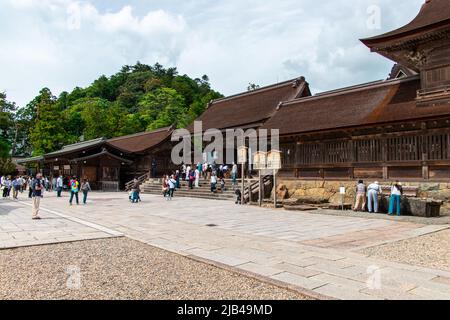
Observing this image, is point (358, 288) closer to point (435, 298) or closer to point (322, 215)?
point (435, 298)

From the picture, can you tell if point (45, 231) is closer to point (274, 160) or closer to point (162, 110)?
point (274, 160)

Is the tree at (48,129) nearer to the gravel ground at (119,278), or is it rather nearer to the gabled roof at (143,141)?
the gabled roof at (143,141)

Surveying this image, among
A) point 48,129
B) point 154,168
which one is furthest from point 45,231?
point 48,129

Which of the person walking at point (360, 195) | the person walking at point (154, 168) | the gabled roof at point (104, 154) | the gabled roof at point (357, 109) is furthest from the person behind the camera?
the person walking at point (154, 168)

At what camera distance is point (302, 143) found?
18922mm

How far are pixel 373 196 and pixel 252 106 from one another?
16.5 m

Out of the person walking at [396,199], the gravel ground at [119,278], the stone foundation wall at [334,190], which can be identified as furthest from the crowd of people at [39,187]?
the person walking at [396,199]

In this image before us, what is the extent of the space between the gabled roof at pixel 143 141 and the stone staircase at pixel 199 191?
5.77m

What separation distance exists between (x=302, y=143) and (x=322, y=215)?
253 inches

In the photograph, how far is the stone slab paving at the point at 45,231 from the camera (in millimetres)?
7811

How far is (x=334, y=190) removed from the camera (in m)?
17.2

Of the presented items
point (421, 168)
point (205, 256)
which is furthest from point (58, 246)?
point (421, 168)

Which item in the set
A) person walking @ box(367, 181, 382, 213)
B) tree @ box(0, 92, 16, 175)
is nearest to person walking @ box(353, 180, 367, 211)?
person walking @ box(367, 181, 382, 213)

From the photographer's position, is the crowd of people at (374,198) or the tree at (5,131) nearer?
the crowd of people at (374,198)
